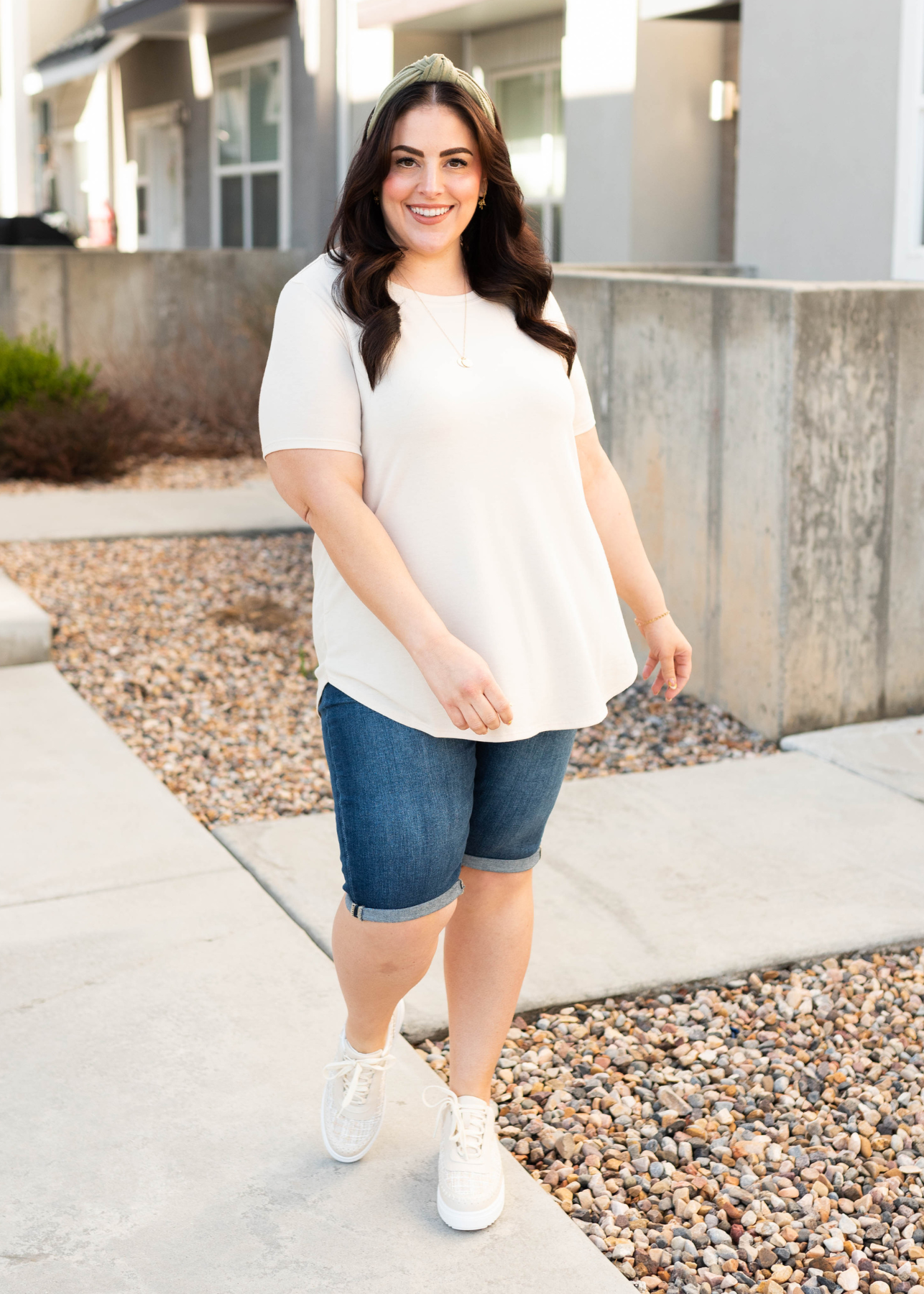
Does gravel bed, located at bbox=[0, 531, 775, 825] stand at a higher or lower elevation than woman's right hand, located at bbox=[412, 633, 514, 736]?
lower

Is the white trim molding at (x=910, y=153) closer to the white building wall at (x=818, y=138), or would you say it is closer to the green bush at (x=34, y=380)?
the white building wall at (x=818, y=138)

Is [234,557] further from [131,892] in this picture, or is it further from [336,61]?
[336,61]

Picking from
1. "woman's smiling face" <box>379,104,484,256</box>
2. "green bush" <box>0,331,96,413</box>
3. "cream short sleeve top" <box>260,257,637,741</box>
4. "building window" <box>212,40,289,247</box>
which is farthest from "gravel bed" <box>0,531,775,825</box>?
"building window" <box>212,40,289,247</box>

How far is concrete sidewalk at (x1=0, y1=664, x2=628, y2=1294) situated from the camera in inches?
87.9

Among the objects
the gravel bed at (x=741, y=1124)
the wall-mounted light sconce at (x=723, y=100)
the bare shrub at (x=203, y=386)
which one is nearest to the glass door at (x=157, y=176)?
the bare shrub at (x=203, y=386)

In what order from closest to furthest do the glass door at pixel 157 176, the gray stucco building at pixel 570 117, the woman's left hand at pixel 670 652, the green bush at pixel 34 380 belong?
1. the woman's left hand at pixel 670 652
2. the gray stucco building at pixel 570 117
3. the green bush at pixel 34 380
4. the glass door at pixel 157 176

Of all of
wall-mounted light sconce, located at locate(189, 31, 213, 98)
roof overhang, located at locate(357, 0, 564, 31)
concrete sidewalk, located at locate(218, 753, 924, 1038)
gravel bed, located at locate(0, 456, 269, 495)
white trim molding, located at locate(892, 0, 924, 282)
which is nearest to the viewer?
concrete sidewalk, located at locate(218, 753, 924, 1038)

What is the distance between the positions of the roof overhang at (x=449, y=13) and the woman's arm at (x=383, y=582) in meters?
9.22

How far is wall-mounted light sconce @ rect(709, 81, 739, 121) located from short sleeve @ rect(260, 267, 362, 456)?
25.3 ft

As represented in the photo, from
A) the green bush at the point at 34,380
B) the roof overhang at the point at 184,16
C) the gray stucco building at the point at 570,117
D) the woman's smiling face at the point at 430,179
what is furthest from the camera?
the roof overhang at the point at 184,16

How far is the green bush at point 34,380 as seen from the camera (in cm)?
971

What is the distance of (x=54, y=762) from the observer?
454 centimetres

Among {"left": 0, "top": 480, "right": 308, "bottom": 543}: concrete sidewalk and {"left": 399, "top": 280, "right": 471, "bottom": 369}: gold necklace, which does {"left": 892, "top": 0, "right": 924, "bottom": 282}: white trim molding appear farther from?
{"left": 399, "top": 280, "right": 471, "bottom": 369}: gold necklace

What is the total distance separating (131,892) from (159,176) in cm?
1541
